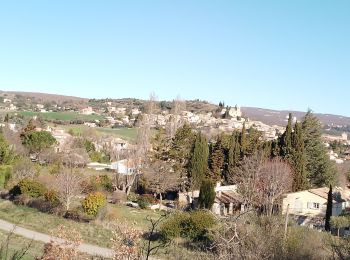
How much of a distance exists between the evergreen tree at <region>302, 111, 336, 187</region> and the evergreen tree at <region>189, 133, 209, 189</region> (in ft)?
32.5

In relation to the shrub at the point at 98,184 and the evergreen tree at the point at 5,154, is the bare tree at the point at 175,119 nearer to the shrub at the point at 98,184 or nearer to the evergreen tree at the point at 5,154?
the shrub at the point at 98,184

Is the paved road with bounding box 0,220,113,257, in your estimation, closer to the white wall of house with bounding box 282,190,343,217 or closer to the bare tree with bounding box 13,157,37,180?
the bare tree with bounding box 13,157,37,180

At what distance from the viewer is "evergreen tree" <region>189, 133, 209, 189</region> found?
3750cm

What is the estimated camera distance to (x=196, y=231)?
851 inches

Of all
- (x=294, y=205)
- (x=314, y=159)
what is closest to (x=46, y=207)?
(x=294, y=205)

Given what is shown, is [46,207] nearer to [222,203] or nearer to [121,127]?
[222,203]

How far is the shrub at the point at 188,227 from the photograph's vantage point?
2136 cm

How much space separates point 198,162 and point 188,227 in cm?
1646

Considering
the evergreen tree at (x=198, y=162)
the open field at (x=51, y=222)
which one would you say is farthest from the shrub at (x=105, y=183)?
the open field at (x=51, y=222)

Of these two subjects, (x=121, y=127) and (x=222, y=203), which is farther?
(x=121, y=127)

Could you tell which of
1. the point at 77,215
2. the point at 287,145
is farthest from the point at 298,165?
the point at 77,215

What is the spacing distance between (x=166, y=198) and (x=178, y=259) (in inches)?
1156

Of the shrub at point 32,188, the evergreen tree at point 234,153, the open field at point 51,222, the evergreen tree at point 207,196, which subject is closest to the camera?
the open field at point 51,222

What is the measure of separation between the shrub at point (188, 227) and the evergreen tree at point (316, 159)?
22.4 metres
